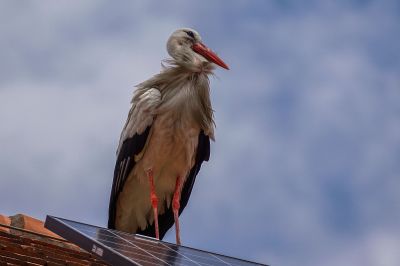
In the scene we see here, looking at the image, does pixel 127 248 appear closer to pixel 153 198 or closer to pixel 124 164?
pixel 153 198

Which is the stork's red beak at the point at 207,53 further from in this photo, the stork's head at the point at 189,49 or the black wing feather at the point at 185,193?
the black wing feather at the point at 185,193

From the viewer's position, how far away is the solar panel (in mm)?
5148

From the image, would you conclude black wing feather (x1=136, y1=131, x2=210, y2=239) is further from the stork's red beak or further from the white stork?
the stork's red beak

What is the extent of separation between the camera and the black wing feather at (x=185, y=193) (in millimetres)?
9053

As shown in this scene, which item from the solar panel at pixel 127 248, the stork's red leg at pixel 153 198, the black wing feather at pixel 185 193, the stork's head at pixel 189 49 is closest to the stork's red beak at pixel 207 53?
the stork's head at pixel 189 49

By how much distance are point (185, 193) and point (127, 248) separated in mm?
3688

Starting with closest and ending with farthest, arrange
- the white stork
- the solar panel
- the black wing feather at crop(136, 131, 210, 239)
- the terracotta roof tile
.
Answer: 1. the solar panel
2. the terracotta roof tile
3. the white stork
4. the black wing feather at crop(136, 131, 210, 239)

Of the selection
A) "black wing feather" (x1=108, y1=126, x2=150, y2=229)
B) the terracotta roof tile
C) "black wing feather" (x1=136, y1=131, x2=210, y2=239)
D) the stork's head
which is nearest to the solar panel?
the terracotta roof tile

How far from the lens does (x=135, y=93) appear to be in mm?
8883

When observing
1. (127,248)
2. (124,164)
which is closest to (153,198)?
(124,164)

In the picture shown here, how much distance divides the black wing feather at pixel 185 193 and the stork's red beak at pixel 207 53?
2.40 feet

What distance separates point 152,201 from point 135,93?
1.02m

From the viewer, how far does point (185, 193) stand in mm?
9344

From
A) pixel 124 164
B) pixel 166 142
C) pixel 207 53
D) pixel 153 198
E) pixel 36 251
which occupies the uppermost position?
pixel 207 53
